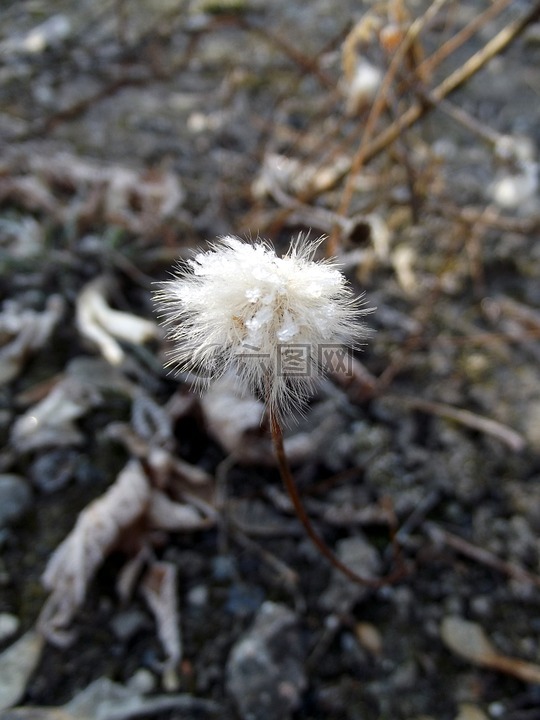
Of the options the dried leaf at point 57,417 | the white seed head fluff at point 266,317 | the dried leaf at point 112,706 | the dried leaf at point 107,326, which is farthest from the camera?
the dried leaf at point 107,326

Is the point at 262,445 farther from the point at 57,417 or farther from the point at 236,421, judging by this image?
the point at 57,417

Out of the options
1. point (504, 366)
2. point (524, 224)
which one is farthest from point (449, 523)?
point (524, 224)

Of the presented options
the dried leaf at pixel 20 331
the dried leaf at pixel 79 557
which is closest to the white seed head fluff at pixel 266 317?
the dried leaf at pixel 79 557

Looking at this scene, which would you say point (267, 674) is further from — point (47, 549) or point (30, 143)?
point (30, 143)

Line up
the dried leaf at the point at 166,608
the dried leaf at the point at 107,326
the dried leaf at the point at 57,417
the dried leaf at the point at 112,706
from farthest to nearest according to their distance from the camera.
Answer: the dried leaf at the point at 107,326 → the dried leaf at the point at 57,417 → the dried leaf at the point at 166,608 → the dried leaf at the point at 112,706

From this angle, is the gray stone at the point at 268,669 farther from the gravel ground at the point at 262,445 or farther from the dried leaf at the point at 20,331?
the dried leaf at the point at 20,331

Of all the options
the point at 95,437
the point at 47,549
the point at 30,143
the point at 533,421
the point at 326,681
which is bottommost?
the point at 326,681
